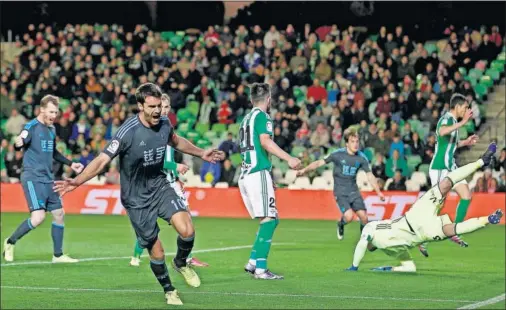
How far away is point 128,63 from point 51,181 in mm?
19675

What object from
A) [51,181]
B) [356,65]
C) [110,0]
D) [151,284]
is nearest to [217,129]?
[356,65]

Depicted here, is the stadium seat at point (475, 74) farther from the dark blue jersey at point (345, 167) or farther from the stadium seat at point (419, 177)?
the dark blue jersey at point (345, 167)

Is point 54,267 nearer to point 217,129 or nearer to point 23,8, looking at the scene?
point 217,129

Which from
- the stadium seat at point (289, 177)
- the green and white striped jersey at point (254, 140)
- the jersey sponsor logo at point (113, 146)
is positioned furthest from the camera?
the stadium seat at point (289, 177)

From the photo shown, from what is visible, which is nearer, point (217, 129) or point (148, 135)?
point (148, 135)

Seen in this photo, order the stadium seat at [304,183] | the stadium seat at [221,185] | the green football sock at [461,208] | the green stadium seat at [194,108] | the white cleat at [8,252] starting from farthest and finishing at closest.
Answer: the green stadium seat at [194,108], the stadium seat at [221,185], the stadium seat at [304,183], the green football sock at [461,208], the white cleat at [8,252]

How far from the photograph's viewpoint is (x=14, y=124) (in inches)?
1337

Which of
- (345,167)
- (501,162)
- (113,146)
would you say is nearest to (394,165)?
(501,162)

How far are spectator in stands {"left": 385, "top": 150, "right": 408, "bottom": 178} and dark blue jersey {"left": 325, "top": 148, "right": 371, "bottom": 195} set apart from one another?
329 inches

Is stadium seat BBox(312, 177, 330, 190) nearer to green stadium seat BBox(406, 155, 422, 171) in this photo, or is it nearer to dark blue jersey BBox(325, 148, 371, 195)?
green stadium seat BBox(406, 155, 422, 171)

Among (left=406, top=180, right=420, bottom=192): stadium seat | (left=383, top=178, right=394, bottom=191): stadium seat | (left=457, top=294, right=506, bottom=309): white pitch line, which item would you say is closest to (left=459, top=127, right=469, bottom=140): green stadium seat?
(left=406, top=180, right=420, bottom=192): stadium seat

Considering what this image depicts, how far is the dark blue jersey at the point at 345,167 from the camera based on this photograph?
783 inches

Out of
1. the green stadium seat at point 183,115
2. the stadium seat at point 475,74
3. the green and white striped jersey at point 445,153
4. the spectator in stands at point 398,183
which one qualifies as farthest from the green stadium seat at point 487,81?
the green and white striped jersey at point 445,153

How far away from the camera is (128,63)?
3662cm
